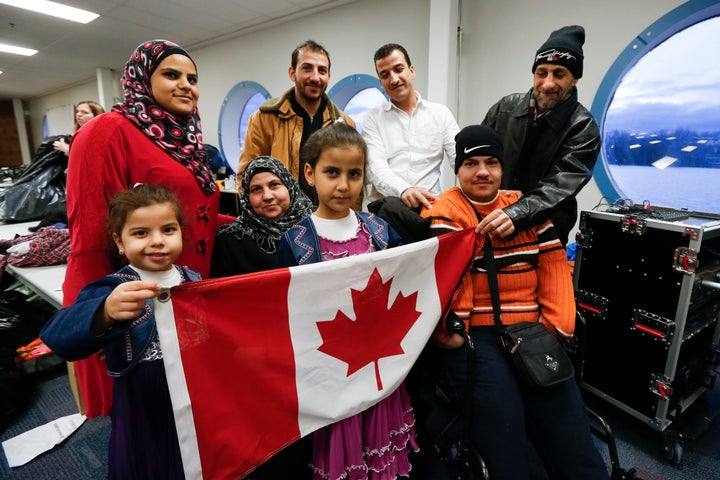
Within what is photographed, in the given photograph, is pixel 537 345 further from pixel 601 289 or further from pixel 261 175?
pixel 261 175

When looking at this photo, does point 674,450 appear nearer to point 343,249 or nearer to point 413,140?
point 343,249

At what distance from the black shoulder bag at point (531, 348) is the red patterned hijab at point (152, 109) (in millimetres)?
1201

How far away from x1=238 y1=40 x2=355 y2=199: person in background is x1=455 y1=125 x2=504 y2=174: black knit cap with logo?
3.26 ft

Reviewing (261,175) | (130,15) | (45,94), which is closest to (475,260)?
(261,175)

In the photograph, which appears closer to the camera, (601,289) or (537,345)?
(537,345)

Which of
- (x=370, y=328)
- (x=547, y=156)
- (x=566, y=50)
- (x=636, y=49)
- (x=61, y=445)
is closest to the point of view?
(x=370, y=328)

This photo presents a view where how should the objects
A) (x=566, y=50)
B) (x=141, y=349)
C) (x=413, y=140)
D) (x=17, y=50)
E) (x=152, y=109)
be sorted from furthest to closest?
(x=17, y=50)
(x=413, y=140)
(x=566, y=50)
(x=152, y=109)
(x=141, y=349)

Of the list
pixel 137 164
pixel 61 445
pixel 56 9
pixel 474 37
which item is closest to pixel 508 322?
pixel 137 164

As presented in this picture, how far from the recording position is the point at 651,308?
1.90 meters

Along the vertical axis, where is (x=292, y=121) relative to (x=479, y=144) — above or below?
above

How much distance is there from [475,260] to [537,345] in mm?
381

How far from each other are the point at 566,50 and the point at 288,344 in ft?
5.42

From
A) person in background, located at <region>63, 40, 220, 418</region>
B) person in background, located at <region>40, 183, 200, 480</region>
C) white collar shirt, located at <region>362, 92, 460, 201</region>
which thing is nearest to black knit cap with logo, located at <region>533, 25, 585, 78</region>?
white collar shirt, located at <region>362, 92, 460, 201</region>

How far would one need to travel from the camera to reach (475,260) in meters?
1.46
